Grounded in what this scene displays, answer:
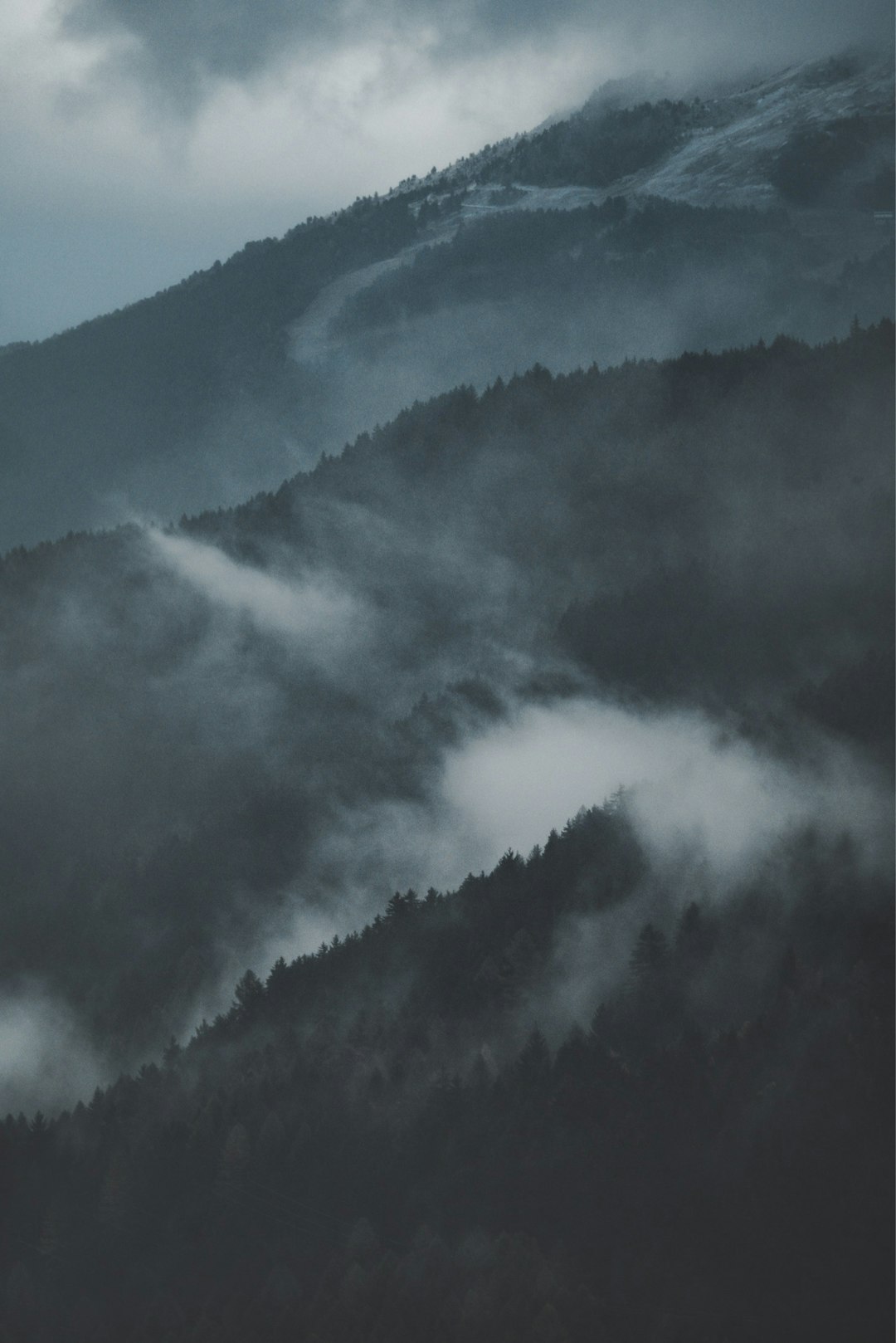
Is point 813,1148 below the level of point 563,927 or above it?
below

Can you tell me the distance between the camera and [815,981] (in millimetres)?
154125

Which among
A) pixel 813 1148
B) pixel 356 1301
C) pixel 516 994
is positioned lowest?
pixel 813 1148

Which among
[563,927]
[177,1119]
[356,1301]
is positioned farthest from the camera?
[563,927]

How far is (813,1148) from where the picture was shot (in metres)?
136

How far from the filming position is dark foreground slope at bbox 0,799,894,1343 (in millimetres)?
131875

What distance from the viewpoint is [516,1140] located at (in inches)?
6068

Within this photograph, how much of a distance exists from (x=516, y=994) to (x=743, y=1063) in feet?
125

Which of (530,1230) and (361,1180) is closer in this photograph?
(530,1230)

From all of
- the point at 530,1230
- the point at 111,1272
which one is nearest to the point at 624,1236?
the point at 530,1230

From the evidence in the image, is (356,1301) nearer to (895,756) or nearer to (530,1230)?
(530,1230)

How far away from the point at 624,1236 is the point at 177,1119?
58.1m

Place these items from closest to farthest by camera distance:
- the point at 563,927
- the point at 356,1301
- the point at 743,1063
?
1. the point at 356,1301
2. the point at 743,1063
3. the point at 563,927

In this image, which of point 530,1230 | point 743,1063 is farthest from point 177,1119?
point 743,1063

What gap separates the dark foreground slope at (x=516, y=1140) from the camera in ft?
433
